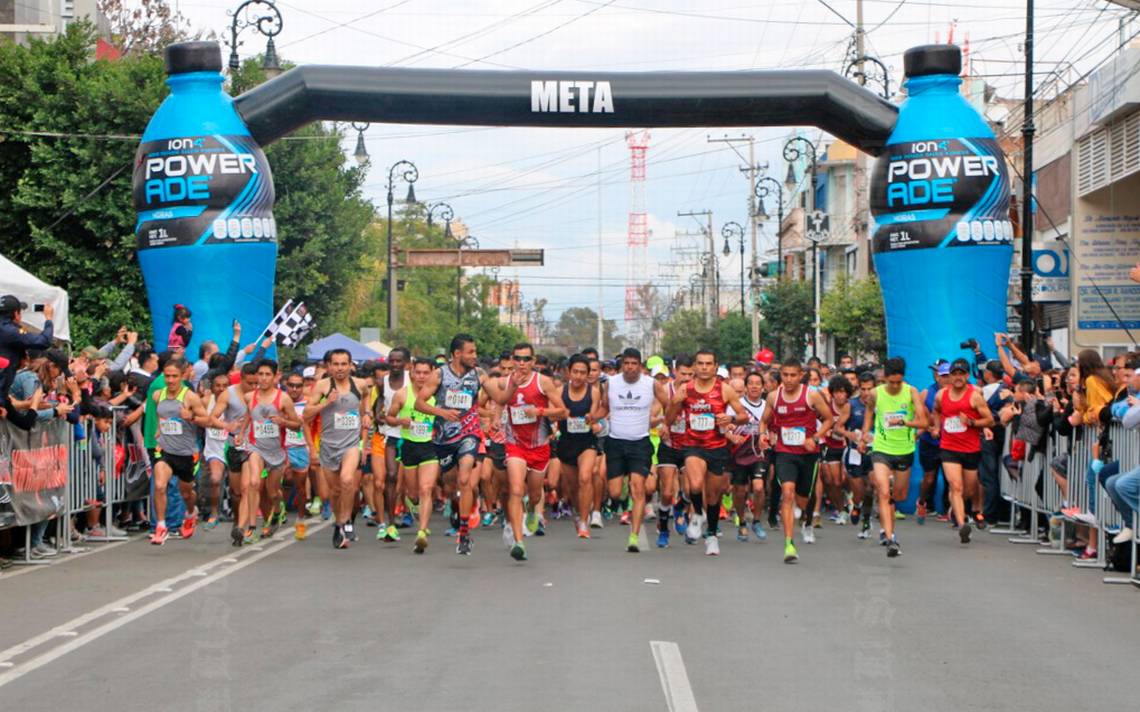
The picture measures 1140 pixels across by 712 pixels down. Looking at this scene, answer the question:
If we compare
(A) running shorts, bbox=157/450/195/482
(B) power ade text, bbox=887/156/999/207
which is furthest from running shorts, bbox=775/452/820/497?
(B) power ade text, bbox=887/156/999/207

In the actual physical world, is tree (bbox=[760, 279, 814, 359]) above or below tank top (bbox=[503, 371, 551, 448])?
above

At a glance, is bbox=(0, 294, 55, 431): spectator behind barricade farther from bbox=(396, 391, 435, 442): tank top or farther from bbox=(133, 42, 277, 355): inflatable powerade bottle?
bbox=(133, 42, 277, 355): inflatable powerade bottle

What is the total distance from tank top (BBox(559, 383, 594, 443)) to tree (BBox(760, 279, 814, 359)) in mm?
43838

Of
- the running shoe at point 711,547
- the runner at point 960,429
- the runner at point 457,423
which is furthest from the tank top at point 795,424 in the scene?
the runner at point 457,423

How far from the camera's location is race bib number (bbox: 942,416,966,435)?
16922 mm

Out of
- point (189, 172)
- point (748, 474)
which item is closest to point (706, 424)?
point (748, 474)

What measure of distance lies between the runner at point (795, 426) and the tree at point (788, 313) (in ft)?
146

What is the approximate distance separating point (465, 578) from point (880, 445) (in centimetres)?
507

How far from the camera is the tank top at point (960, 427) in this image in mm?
16859

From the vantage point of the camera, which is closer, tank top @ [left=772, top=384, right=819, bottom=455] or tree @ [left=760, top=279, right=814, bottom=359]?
tank top @ [left=772, top=384, right=819, bottom=455]

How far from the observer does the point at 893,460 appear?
52.5 ft

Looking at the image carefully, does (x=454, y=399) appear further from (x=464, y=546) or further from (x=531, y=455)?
(x=464, y=546)

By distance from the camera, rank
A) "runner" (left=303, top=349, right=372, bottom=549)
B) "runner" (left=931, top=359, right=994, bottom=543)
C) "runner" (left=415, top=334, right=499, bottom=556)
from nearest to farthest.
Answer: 1. "runner" (left=415, top=334, right=499, bottom=556)
2. "runner" (left=303, top=349, right=372, bottom=549)
3. "runner" (left=931, top=359, right=994, bottom=543)

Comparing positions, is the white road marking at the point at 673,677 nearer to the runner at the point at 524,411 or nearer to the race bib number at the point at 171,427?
the runner at the point at 524,411
